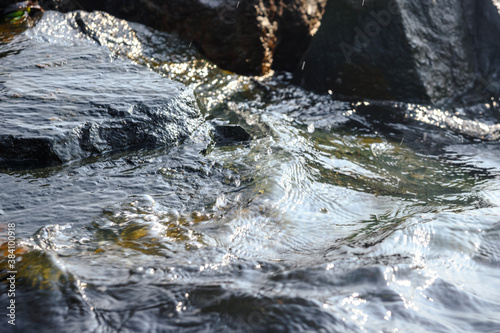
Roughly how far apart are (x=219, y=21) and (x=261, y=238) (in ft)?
13.6

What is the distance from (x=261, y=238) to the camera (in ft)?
7.89

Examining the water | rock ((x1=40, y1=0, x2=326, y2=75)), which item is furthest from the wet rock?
rock ((x1=40, y1=0, x2=326, y2=75))

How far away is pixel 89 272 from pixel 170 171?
130cm

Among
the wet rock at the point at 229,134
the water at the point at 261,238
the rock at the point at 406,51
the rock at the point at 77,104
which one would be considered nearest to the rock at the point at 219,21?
the rock at the point at 406,51

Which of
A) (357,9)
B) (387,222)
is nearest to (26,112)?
(387,222)

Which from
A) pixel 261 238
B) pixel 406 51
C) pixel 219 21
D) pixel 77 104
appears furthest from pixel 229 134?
pixel 406 51

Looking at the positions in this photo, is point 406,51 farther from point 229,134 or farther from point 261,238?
point 261,238

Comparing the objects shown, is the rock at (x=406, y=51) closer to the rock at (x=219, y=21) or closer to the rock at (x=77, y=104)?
the rock at (x=219, y=21)

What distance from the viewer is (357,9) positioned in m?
5.73

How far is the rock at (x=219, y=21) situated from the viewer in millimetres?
5848

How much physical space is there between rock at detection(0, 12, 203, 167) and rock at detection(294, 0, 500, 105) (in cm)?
253

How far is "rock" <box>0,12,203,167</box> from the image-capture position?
10.3 feet

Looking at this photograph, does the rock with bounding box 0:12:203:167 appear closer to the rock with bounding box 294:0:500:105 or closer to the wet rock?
the wet rock

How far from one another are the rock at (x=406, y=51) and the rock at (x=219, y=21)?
0.65 metres
